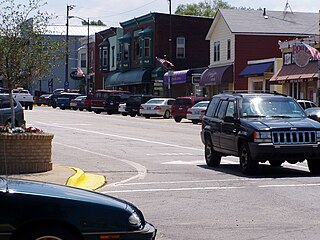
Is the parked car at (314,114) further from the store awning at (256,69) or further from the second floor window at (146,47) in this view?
the second floor window at (146,47)

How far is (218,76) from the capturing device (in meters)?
55.0

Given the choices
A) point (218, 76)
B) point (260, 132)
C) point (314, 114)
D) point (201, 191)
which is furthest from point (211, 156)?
point (218, 76)

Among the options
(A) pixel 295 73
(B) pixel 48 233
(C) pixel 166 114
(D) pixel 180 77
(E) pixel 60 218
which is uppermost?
(A) pixel 295 73

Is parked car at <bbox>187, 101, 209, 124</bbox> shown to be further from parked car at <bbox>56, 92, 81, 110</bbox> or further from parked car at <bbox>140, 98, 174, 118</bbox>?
parked car at <bbox>56, 92, 81, 110</bbox>

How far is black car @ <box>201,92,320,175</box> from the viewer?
1548cm

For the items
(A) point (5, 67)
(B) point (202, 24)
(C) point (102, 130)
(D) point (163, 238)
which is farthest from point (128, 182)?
(B) point (202, 24)

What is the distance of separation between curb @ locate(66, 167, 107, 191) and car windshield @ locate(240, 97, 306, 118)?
11.9ft

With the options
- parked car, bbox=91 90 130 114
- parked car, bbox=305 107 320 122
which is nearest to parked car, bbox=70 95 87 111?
parked car, bbox=91 90 130 114

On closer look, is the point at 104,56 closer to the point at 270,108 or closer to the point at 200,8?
the point at 200,8

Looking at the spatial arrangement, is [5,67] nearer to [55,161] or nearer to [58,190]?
[55,161]

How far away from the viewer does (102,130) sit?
33594 mm

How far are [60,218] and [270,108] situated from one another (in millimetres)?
10882

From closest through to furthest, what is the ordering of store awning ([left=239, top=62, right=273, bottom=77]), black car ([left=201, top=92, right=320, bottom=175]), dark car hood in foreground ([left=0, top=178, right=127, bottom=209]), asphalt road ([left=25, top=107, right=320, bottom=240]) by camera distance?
dark car hood in foreground ([left=0, top=178, right=127, bottom=209]) < asphalt road ([left=25, top=107, right=320, bottom=240]) < black car ([left=201, top=92, right=320, bottom=175]) < store awning ([left=239, top=62, right=273, bottom=77])

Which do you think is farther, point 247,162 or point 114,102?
point 114,102
